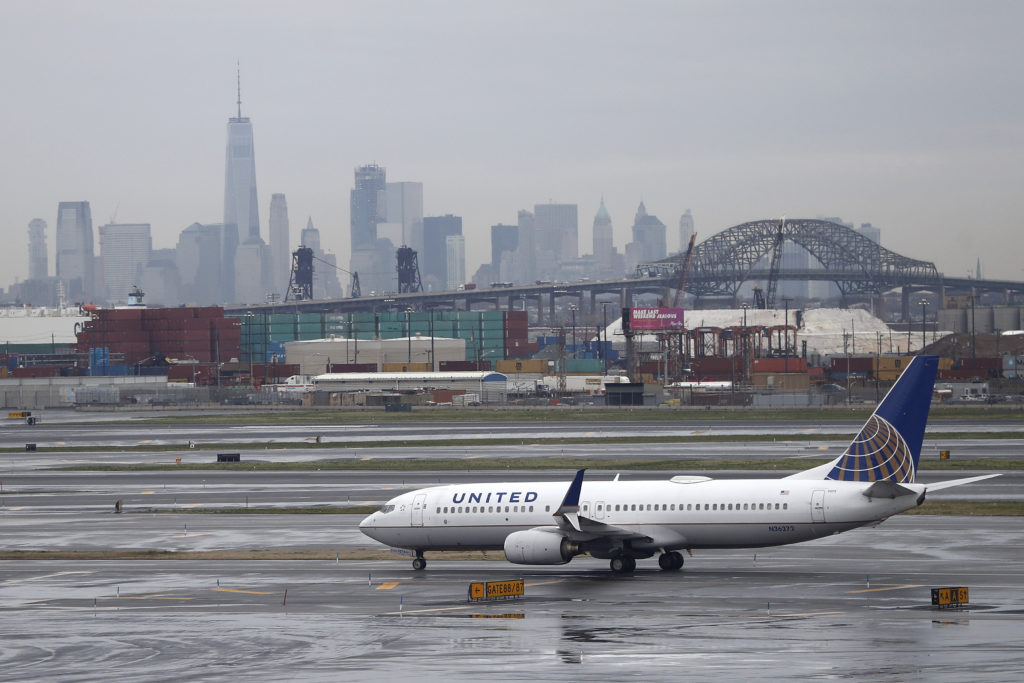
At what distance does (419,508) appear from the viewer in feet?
148

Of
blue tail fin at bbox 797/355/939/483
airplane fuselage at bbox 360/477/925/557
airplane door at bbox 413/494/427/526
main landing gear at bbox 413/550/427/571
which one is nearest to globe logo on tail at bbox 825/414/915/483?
blue tail fin at bbox 797/355/939/483

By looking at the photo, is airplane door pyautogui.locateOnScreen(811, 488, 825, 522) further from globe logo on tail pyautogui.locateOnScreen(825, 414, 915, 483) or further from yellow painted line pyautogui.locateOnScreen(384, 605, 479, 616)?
yellow painted line pyautogui.locateOnScreen(384, 605, 479, 616)

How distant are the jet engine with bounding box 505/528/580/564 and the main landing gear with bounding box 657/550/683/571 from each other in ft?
11.2

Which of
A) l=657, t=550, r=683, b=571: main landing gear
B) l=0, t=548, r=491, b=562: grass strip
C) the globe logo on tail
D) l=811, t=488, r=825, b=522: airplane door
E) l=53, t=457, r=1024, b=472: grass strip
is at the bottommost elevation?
l=0, t=548, r=491, b=562: grass strip

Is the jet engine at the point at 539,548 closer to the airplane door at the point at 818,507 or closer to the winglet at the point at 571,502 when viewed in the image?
the winglet at the point at 571,502

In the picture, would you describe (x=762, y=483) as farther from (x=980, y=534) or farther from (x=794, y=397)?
(x=794, y=397)

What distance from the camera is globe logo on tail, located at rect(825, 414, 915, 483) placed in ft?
131

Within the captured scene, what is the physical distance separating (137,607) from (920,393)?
25164 mm

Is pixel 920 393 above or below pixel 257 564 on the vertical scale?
above

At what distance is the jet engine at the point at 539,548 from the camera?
40156 mm

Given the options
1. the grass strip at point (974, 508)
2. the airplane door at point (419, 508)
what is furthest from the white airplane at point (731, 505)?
the grass strip at point (974, 508)

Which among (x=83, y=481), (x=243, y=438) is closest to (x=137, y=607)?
(x=83, y=481)

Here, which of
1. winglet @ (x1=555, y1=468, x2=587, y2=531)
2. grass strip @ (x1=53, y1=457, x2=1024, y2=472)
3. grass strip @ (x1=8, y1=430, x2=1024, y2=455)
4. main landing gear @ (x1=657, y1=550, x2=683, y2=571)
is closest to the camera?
winglet @ (x1=555, y1=468, x2=587, y2=531)

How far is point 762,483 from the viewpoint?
1591 inches
